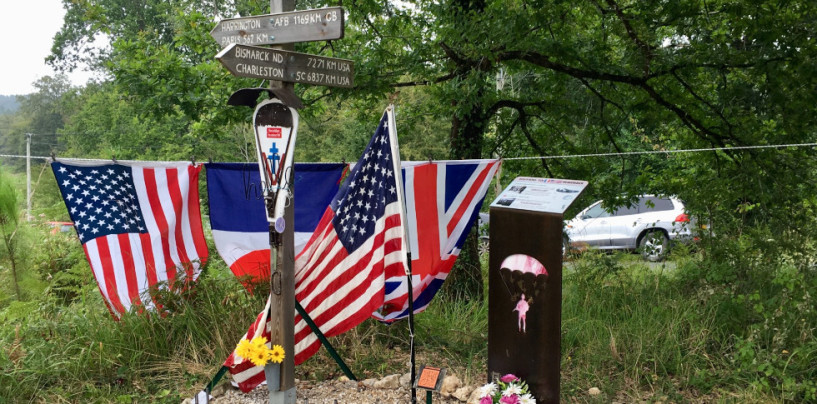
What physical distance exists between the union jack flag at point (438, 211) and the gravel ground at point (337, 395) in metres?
0.67

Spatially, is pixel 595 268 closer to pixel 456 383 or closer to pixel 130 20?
pixel 456 383

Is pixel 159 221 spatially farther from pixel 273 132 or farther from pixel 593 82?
pixel 593 82

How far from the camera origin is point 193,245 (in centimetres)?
525

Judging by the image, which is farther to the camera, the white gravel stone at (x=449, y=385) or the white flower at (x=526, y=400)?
the white gravel stone at (x=449, y=385)

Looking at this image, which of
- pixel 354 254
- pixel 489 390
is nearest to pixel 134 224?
pixel 354 254

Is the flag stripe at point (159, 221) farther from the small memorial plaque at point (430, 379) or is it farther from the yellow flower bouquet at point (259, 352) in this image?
the small memorial plaque at point (430, 379)

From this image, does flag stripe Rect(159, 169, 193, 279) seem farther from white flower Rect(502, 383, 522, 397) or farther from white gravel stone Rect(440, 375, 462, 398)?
white flower Rect(502, 383, 522, 397)

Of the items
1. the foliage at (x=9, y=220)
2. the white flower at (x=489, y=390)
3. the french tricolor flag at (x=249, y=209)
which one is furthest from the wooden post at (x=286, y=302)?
the foliage at (x=9, y=220)

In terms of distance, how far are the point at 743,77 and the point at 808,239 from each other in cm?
182

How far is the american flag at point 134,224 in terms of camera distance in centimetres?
480

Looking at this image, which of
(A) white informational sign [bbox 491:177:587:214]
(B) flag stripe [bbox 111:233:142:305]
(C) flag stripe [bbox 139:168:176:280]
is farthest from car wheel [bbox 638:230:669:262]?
(B) flag stripe [bbox 111:233:142:305]

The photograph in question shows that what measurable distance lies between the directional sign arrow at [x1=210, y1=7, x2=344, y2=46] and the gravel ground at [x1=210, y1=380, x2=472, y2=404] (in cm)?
248

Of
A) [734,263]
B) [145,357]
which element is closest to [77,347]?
[145,357]

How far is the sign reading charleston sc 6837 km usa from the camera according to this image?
3.54 metres
